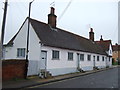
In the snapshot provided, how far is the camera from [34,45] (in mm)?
19562

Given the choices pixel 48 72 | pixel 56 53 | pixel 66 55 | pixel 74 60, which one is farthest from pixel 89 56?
pixel 48 72

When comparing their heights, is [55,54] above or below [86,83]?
above

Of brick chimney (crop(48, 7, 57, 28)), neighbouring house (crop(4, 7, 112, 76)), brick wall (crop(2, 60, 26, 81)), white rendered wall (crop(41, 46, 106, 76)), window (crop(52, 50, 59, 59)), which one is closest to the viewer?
brick wall (crop(2, 60, 26, 81))

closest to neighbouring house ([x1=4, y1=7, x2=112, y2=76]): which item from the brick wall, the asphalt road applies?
the brick wall

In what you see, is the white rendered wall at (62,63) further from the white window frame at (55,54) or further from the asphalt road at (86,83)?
the asphalt road at (86,83)

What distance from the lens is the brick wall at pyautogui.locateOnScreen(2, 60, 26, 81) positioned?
14.5 m

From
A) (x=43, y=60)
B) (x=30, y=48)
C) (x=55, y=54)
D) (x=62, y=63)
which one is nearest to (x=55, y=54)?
(x=55, y=54)

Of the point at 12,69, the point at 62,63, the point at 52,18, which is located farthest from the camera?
the point at 52,18

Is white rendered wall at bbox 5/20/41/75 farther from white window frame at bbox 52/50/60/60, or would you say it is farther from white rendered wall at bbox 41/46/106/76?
white window frame at bbox 52/50/60/60

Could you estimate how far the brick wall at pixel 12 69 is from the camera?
1448 cm

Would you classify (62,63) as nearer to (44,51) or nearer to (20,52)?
(44,51)

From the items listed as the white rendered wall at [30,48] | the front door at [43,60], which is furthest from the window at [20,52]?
the front door at [43,60]

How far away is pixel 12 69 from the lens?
1513 cm

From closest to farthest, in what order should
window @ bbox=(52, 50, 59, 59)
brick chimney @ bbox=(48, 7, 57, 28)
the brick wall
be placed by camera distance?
the brick wall → window @ bbox=(52, 50, 59, 59) → brick chimney @ bbox=(48, 7, 57, 28)
